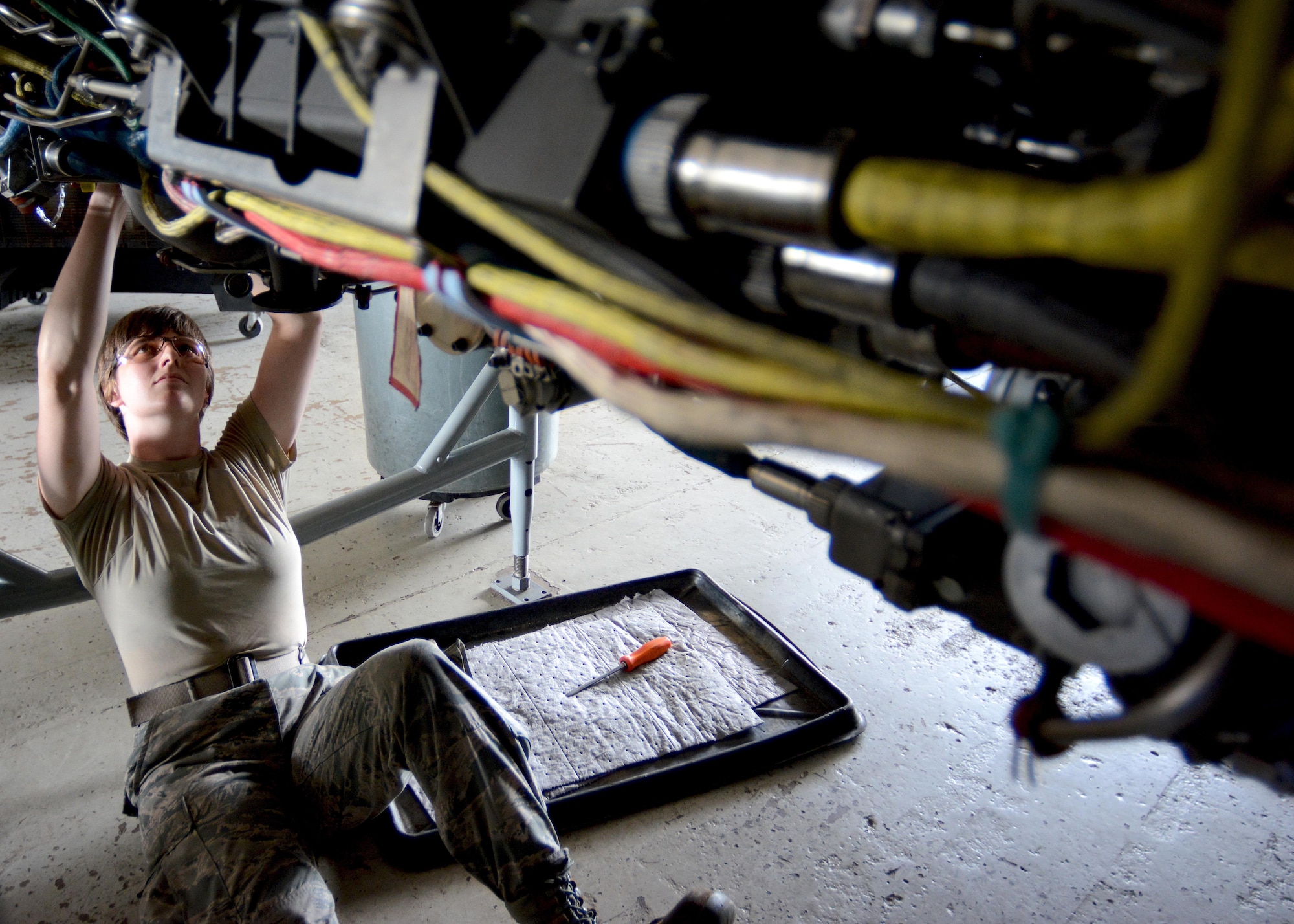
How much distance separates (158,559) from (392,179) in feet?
3.15

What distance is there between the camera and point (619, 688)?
1.50 m

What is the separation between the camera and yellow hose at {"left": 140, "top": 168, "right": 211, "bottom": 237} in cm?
63

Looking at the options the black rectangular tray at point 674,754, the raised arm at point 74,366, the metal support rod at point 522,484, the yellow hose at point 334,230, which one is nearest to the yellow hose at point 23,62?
the raised arm at point 74,366

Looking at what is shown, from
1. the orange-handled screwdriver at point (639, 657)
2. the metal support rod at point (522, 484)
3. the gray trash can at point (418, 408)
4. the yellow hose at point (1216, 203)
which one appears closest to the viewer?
the yellow hose at point (1216, 203)

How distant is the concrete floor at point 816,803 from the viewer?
114cm

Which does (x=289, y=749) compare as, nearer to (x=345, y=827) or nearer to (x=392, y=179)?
(x=345, y=827)

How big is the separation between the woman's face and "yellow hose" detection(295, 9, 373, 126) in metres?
0.95

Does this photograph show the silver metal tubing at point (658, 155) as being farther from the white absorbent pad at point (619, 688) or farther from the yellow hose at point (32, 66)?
the white absorbent pad at point (619, 688)

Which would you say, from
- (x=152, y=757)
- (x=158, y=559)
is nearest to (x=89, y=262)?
(x=158, y=559)

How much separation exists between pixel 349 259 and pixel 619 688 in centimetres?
120

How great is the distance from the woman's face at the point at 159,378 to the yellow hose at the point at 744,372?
1.06 m

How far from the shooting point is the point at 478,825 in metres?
0.98

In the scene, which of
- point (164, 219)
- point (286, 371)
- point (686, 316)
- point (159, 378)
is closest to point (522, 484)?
point (286, 371)

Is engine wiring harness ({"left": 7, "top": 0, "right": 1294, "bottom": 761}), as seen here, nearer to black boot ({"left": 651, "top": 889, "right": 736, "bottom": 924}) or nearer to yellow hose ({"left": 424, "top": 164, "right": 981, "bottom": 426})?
yellow hose ({"left": 424, "top": 164, "right": 981, "bottom": 426})
